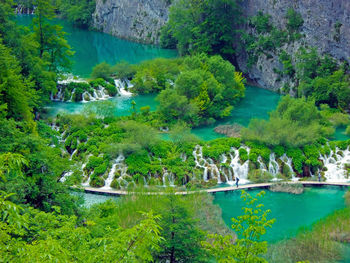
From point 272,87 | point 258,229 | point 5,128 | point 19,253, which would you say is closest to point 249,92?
point 272,87

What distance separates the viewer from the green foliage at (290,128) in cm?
2698

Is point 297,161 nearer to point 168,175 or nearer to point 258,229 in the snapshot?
point 168,175

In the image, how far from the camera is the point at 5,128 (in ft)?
59.2

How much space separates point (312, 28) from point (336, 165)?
18351mm

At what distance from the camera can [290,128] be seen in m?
27.5

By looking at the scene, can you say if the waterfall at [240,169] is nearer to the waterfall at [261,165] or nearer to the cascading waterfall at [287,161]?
the waterfall at [261,165]

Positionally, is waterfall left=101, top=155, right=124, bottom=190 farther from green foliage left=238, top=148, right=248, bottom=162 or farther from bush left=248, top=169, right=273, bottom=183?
bush left=248, top=169, right=273, bottom=183

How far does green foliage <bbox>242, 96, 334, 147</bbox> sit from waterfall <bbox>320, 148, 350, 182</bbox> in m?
1.43

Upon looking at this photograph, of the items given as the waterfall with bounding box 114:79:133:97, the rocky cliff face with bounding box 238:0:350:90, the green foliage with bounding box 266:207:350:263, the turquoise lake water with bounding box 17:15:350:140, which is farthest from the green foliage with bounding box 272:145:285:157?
the waterfall with bounding box 114:79:133:97

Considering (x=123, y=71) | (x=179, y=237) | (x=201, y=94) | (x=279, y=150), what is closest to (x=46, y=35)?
(x=123, y=71)

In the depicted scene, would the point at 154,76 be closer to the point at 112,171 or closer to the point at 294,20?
the point at 294,20

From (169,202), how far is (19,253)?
26.6 feet

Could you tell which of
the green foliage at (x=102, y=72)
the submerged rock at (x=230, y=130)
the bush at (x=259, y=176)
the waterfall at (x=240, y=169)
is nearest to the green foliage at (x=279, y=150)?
the bush at (x=259, y=176)

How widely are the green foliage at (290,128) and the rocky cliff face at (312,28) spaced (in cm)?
1039
